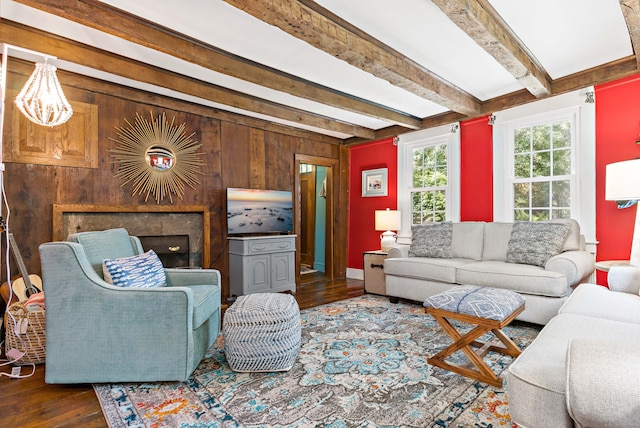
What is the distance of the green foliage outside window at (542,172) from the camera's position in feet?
12.0

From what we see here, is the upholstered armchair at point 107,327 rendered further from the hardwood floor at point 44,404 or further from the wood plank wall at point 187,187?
the wood plank wall at point 187,187

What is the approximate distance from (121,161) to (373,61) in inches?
107

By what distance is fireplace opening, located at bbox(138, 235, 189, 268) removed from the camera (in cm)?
374

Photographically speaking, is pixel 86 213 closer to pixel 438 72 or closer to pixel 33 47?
pixel 33 47

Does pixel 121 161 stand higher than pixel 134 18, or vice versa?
pixel 134 18

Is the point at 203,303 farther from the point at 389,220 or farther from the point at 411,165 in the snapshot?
the point at 411,165

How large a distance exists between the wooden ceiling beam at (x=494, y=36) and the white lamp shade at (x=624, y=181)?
106 cm

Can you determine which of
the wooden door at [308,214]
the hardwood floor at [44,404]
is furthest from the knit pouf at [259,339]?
the wooden door at [308,214]

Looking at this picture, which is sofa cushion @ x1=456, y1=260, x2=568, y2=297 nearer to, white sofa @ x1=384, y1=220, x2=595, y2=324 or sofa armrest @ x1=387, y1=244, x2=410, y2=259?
white sofa @ x1=384, y1=220, x2=595, y2=324

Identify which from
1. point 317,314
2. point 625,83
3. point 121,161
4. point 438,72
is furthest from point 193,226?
point 625,83

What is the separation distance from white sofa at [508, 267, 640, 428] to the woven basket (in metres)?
2.82

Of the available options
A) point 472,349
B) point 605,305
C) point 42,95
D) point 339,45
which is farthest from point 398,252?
point 42,95

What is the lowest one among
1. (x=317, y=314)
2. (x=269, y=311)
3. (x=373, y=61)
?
(x=317, y=314)

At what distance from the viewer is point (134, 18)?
2.32 metres
